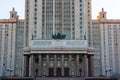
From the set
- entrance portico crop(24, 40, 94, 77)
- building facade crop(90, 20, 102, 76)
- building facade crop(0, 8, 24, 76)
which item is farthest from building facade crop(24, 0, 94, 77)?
building facade crop(0, 8, 24, 76)

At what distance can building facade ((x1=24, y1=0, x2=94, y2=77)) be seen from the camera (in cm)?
10069

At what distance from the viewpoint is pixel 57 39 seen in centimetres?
10375

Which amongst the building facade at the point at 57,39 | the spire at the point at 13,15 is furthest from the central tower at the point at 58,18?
the spire at the point at 13,15

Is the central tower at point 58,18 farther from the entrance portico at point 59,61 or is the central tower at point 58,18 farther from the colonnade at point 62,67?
the colonnade at point 62,67

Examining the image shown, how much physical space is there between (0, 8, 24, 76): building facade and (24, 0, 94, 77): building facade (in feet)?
18.9

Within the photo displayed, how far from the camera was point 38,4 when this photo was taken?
124m

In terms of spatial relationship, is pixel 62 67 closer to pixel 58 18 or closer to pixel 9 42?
pixel 58 18

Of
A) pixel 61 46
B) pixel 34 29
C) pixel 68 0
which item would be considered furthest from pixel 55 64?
pixel 68 0

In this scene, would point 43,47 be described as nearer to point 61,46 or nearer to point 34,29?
point 61,46

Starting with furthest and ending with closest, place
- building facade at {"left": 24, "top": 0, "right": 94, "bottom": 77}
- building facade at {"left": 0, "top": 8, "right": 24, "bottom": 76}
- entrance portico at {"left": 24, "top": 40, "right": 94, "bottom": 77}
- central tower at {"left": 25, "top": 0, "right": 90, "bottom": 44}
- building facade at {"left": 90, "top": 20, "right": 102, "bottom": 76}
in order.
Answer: building facade at {"left": 0, "top": 8, "right": 24, "bottom": 76} < building facade at {"left": 90, "top": 20, "right": 102, "bottom": 76} < central tower at {"left": 25, "top": 0, "right": 90, "bottom": 44} < building facade at {"left": 24, "top": 0, "right": 94, "bottom": 77} < entrance portico at {"left": 24, "top": 40, "right": 94, "bottom": 77}

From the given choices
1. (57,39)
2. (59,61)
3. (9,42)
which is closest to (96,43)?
(57,39)

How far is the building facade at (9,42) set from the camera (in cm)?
12675

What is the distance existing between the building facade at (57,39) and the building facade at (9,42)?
18.9 ft

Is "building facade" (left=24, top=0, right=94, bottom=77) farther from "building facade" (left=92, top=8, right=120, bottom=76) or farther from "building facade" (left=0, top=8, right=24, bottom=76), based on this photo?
"building facade" (left=92, top=8, right=120, bottom=76)
